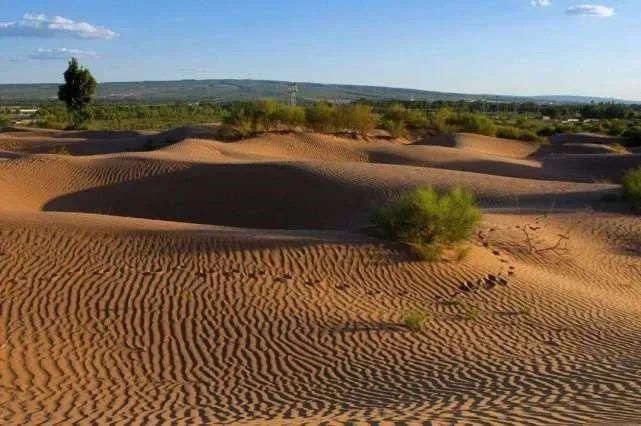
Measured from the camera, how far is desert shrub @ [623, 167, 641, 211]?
22484mm

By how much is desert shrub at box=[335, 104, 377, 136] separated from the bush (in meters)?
30.5

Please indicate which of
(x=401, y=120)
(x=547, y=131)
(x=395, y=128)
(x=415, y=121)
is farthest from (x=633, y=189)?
(x=547, y=131)

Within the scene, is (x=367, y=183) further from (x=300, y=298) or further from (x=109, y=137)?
(x=109, y=137)

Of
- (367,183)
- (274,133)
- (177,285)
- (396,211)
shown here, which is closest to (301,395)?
(177,285)

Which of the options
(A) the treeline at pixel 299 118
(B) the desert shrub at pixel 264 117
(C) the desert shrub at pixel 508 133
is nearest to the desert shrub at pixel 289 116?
(A) the treeline at pixel 299 118

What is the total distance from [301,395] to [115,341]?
301cm

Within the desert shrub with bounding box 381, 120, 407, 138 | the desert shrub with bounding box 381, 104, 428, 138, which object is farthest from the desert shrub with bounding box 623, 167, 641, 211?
the desert shrub with bounding box 381, 104, 428, 138

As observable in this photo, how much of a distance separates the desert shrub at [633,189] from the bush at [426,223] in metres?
8.40

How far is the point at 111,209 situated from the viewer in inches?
961

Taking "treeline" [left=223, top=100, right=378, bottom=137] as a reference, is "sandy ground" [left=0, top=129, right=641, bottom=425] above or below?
below

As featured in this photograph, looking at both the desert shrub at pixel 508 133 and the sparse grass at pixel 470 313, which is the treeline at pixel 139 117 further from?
the sparse grass at pixel 470 313

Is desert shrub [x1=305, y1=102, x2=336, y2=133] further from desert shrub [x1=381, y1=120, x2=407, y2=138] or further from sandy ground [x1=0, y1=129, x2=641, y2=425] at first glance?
sandy ground [x1=0, y1=129, x2=641, y2=425]

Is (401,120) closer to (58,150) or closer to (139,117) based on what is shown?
(58,150)

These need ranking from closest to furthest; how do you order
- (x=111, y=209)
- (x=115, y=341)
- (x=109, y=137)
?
(x=115, y=341) < (x=111, y=209) < (x=109, y=137)
